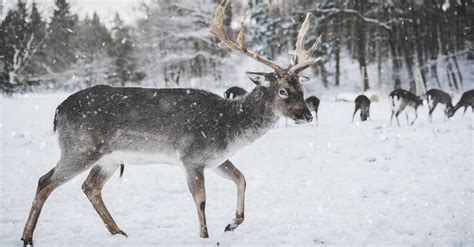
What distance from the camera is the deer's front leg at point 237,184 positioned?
474 cm

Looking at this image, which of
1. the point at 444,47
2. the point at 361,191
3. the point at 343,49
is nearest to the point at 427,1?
the point at 444,47

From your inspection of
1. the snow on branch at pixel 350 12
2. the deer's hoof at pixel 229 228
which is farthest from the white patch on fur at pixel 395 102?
the snow on branch at pixel 350 12

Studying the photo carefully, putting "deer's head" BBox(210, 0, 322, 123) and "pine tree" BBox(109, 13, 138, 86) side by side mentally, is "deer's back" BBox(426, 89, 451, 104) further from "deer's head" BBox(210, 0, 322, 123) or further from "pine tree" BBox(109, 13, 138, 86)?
"pine tree" BBox(109, 13, 138, 86)

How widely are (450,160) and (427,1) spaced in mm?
27560

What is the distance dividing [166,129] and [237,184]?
3.26ft

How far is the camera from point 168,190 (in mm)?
6742

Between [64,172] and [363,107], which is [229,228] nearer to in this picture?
[64,172]

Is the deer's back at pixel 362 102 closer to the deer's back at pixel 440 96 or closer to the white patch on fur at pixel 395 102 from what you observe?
the white patch on fur at pixel 395 102

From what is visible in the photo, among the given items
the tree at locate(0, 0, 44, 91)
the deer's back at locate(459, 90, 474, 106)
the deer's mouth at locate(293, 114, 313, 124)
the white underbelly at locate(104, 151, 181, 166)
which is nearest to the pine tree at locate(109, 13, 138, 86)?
the tree at locate(0, 0, 44, 91)

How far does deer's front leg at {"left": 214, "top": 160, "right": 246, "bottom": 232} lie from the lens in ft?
15.6

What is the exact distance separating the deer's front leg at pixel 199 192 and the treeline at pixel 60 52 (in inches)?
553

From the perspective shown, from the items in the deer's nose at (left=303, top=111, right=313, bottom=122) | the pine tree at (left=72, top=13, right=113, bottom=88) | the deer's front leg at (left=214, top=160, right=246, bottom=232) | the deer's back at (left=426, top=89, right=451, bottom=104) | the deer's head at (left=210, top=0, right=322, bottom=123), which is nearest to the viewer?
the deer's nose at (left=303, top=111, right=313, bottom=122)

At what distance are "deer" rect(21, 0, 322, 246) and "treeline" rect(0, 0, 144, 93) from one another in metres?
13.3

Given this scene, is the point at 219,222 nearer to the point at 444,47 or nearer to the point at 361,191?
the point at 361,191
